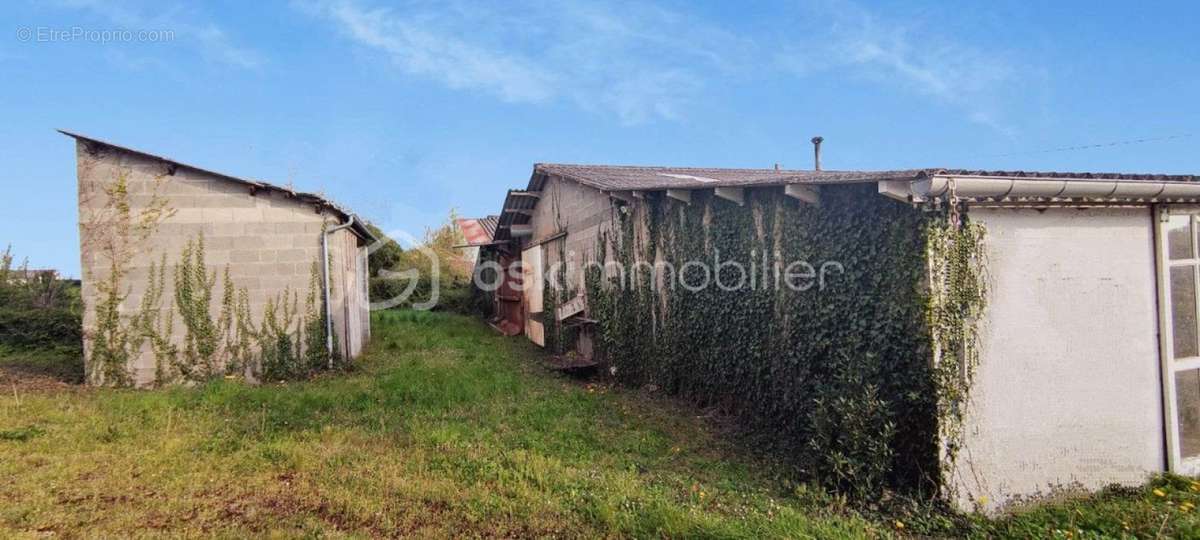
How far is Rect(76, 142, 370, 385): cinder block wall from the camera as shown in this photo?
8203 millimetres

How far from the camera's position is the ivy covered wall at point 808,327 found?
4.23m

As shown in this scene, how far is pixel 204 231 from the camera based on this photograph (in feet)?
28.0

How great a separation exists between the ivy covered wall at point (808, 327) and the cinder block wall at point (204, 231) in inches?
202

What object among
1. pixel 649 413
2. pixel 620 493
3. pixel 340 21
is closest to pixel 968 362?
pixel 620 493

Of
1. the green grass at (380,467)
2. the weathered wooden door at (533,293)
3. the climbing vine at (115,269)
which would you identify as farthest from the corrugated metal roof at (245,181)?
the weathered wooden door at (533,293)

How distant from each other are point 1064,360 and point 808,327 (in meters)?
1.88

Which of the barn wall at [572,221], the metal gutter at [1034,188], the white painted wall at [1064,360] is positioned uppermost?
the barn wall at [572,221]

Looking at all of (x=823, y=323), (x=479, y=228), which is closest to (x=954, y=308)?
(x=823, y=323)

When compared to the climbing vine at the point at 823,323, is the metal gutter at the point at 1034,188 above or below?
above

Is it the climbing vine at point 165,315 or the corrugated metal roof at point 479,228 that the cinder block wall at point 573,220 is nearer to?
the climbing vine at point 165,315

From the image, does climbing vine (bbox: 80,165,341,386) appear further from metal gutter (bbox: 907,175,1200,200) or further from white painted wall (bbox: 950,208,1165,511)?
white painted wall (bbox: 950,208,1165,511)

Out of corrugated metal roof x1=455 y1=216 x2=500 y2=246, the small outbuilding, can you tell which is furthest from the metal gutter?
corrugated metal roof x1=455 y1=216 x2=500 y2=246

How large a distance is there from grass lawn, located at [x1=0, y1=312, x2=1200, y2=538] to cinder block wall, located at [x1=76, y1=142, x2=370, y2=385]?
1.62 metres

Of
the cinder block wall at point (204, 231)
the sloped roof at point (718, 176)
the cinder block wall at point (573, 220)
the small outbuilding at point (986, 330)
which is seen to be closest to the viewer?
the sloped roof at point (718, 176)
